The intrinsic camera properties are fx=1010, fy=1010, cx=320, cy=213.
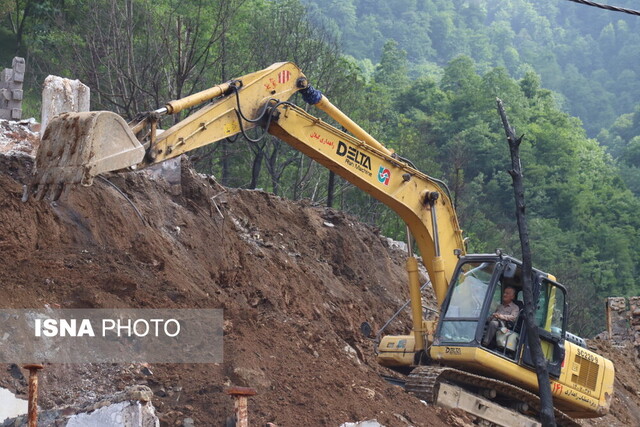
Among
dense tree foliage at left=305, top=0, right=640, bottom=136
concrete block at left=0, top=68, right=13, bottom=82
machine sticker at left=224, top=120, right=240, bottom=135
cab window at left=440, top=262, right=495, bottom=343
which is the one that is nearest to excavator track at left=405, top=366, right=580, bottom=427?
cab window at left=440, top=262, right=495, bottom=343

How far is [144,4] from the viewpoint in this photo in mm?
30172

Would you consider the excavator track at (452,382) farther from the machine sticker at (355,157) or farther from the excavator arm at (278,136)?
the machine sticker at (355,157)

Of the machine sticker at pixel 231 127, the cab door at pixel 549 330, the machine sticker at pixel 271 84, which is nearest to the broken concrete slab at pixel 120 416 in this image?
the machine sticker at pixel 231 127

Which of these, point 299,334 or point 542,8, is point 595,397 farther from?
point 542,8

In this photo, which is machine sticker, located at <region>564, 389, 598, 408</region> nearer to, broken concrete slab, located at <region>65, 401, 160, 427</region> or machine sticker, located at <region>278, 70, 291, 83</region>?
machine sticker, located at <region>278, 70, 291, 83</region>

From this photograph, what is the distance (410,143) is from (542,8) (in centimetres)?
12260

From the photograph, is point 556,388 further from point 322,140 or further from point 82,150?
point 82,150

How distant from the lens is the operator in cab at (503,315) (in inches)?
522

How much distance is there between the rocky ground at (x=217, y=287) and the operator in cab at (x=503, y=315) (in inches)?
43.7

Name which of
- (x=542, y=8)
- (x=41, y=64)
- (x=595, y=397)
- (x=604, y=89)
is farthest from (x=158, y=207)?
(x=542, y=8)

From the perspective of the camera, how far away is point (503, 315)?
525 inches

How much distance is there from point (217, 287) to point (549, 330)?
508 centimetres

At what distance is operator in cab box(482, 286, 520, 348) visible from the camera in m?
13.2

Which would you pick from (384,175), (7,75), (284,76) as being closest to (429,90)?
(7,75)
